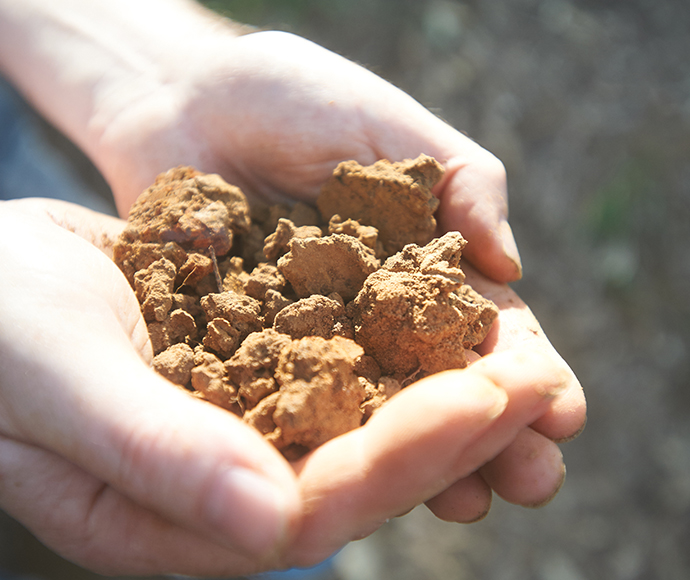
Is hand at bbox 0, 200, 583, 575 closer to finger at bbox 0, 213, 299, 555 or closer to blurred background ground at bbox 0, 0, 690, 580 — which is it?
finger at bbox 0, 213, 299, 555

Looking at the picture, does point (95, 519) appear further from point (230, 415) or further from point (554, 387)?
point (554, 387)

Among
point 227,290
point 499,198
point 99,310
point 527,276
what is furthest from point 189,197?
point 527,276

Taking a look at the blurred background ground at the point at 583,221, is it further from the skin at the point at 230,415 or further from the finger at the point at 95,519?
the finger at the point at 95,519

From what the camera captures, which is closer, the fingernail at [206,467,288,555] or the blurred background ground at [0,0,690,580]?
the fingernail at [206,467,288,555]

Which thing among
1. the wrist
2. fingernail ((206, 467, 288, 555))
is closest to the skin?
fingernail ((206, 467, 288, 555))

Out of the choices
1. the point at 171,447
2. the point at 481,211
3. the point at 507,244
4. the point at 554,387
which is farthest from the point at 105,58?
the point at 554,387

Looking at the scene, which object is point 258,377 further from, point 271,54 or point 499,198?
point 271,54

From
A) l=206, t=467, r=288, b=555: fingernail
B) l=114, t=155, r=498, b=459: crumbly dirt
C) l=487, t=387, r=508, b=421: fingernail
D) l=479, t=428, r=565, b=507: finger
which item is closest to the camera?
l=206, t=467, r=288, b=555: fingernail
